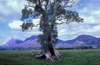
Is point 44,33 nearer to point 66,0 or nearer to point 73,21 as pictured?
point 73,21

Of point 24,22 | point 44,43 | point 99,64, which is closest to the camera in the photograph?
point 99,64

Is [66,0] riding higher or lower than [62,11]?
higher

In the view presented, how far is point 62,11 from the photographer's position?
33875 millimetres

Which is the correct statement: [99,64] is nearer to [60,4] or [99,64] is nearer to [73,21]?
[73,21]

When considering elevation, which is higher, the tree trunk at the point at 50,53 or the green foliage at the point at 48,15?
the green foliage at the point at 48,15

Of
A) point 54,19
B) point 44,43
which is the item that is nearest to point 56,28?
point 54,19

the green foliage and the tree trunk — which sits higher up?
the green foliage

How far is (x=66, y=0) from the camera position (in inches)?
1304

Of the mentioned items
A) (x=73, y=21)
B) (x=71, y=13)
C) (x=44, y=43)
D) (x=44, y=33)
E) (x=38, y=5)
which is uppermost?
(x=38, y=5)

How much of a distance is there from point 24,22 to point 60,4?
10.1 m

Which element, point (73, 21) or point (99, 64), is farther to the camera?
point (73, 21)

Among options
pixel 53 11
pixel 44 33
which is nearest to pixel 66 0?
pixel 53 11

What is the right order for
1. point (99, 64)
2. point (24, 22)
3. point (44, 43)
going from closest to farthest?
point (99, 64), point (44, 43), point (24, 22)

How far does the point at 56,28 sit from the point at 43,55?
6893mm
